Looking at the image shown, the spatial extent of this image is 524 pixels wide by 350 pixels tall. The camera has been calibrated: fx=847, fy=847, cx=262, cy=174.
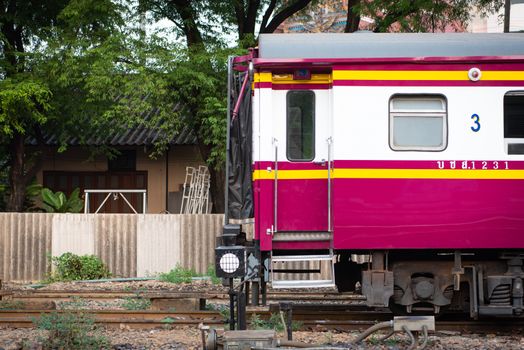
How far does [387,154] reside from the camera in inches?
423

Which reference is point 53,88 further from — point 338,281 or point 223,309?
point 338,281

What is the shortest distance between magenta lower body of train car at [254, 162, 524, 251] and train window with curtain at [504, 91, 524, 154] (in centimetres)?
53

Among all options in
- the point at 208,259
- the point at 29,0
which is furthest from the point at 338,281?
the point at 29,0

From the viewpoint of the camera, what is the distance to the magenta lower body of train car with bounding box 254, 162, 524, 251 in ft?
35.3

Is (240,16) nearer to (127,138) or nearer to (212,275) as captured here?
(127,138)

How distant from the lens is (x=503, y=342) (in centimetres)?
1062

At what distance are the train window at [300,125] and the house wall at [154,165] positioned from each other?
53.9 ft

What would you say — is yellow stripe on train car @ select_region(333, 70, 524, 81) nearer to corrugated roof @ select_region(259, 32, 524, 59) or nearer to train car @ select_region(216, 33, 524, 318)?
train car @ select_region(216, 33, 524, 318)

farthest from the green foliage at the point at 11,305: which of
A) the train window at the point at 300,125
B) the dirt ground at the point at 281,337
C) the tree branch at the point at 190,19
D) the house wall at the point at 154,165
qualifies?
the house wall at the point at 154,165

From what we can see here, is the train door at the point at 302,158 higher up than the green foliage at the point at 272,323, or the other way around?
the train door at the point at 302,158

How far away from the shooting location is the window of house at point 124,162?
2788cm

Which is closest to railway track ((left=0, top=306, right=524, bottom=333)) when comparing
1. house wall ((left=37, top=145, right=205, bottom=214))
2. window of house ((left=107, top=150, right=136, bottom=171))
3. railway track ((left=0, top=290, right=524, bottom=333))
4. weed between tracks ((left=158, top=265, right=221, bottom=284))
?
railway track ((left=0, top=290, right=524, bottom=333))

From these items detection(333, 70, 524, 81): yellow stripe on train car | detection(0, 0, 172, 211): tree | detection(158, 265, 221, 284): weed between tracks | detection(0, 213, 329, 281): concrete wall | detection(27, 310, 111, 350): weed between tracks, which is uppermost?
detection(0, 0, 172, 211): tree

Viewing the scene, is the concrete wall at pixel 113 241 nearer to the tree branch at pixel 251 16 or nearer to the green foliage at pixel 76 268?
the green foliage at pixel 76 268
